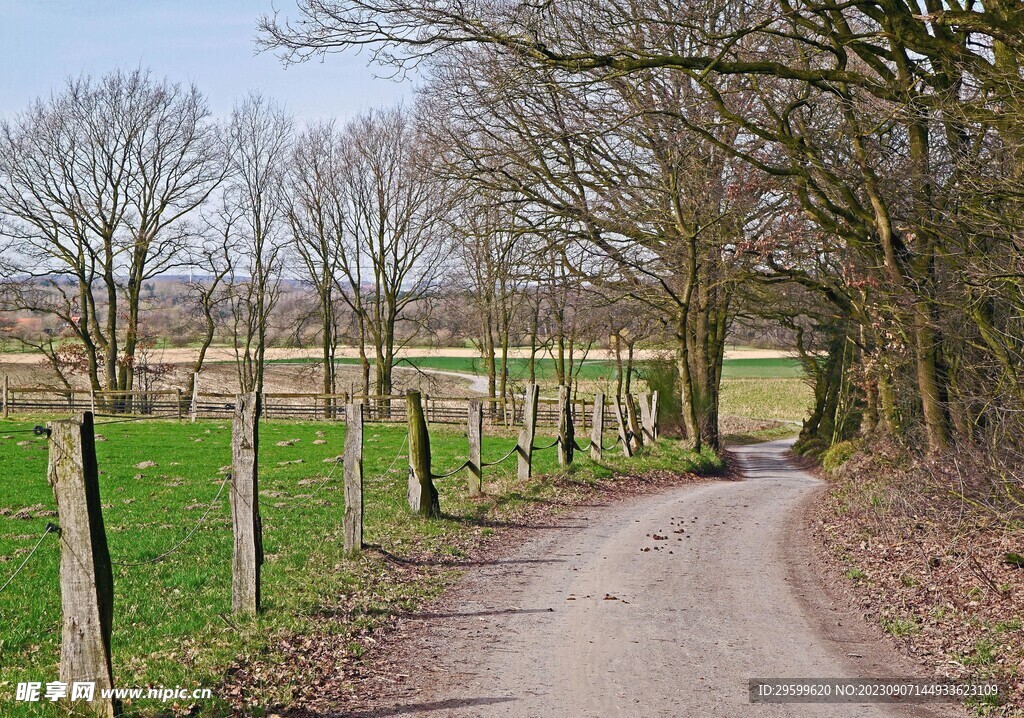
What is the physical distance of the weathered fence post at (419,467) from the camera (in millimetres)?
12633

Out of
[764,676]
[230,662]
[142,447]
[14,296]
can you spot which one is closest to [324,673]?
[230,662]

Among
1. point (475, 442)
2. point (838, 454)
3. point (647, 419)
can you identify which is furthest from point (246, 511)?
point (838, 454)

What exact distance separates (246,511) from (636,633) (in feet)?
11.9

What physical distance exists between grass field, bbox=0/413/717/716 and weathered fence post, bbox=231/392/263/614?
253 mm

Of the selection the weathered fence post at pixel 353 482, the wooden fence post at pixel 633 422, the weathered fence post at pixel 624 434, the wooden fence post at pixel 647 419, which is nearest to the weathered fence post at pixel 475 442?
the weathered fence post at pixel 353 482

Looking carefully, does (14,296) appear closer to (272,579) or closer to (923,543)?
(272,579)

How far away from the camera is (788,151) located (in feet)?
50.9

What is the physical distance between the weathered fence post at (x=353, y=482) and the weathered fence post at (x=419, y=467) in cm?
166

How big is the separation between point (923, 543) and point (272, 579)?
24.3 feet

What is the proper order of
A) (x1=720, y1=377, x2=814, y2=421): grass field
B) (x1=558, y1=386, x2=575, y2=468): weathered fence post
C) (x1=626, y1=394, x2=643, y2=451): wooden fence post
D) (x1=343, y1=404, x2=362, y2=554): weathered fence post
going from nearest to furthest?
1. (x1=343, y1=404, x2=362, y2=554): weathered fence post
2. (x1=558, y1=386, x2=575, y2=468): weathered fence post
3. (x1=626, y1=394, x2=643, y2=451): wooden fence post
4. (x1=720, y1=377, x2=814, y2=421): grass field

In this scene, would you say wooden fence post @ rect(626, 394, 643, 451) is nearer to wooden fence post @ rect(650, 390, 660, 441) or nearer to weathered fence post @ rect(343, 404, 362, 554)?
wooden fence post @ rect(650, 390, 660, 441)

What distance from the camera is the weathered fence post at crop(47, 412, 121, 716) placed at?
5.36 m

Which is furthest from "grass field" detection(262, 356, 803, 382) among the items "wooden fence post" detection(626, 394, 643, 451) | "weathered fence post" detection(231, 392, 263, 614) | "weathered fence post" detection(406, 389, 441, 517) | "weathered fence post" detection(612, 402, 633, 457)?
"weathered fence post" detection(231, 392, 263, 614)

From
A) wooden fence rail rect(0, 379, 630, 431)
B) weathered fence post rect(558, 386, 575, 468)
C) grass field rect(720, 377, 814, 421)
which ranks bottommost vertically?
grass field rect(720, 377, 814, 421)
